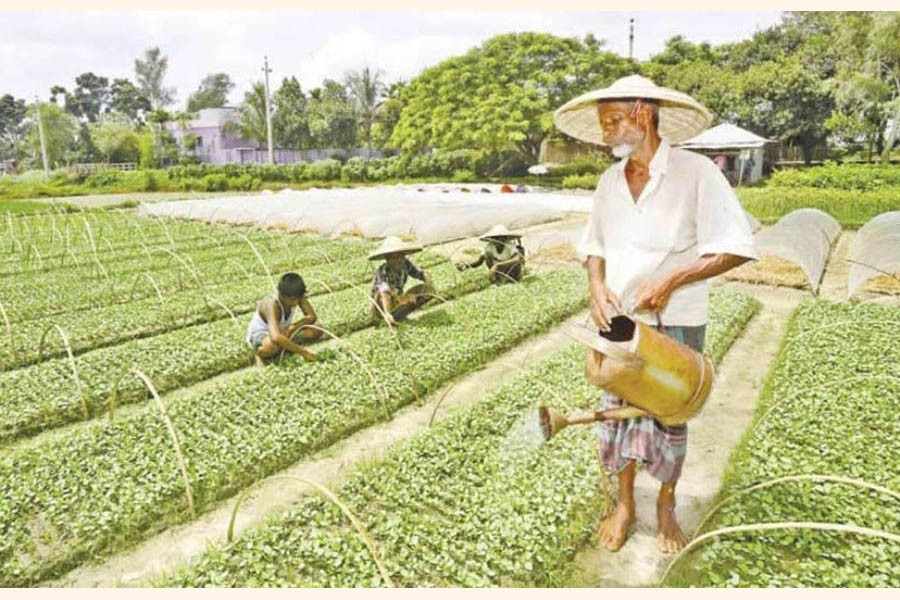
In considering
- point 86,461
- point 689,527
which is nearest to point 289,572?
point 86,461

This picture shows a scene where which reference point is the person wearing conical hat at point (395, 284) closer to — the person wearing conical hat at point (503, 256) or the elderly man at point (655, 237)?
the person wearing conical hat at point (503, 256)

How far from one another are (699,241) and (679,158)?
40 cm

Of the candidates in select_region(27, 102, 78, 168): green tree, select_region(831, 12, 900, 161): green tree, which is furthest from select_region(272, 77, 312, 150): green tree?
select_region(831, 12, 900, 161): green tree

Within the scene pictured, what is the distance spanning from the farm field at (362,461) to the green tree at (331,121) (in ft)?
159

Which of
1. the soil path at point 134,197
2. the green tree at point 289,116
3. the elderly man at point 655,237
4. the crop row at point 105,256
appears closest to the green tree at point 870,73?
the crop row at point 105,256

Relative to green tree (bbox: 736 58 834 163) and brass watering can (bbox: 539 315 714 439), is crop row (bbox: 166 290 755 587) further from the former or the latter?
green tree (bbox: 736 58 834 163)

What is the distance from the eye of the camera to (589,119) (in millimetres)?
3346

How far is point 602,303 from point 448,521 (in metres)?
1.52

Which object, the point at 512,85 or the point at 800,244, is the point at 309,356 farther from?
the point at 512,85

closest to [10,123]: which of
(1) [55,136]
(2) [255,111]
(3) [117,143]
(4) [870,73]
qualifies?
(1) [55,136]

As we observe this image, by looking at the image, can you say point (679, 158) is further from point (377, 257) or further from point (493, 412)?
point (377, 257)

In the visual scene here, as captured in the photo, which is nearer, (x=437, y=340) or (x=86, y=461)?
(x=86, y=461)

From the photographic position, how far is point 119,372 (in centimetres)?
578

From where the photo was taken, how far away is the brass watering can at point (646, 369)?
261 cm
